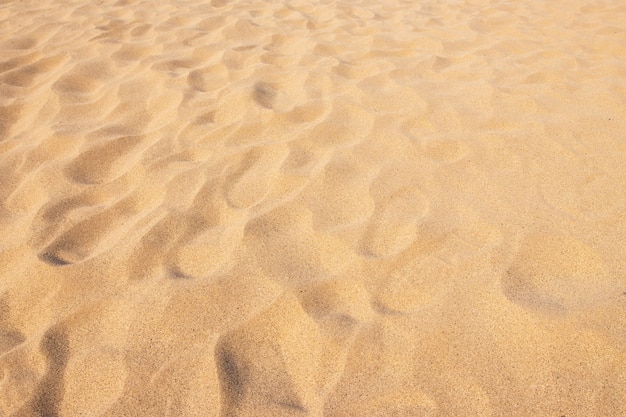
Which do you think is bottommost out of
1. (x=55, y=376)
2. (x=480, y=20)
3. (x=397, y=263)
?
(x=480, y=20)

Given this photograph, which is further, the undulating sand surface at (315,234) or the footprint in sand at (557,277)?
the footprint in sand at (557,277)

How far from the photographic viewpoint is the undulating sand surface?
119 cm

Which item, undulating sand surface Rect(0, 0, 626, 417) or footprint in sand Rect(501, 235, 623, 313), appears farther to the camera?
footprint in sand Rect(501, 235, 623, 313)

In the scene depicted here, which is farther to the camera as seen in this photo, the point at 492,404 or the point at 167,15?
the point at 167,15

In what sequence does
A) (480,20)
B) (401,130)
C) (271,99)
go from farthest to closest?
(480,20), (271,99), (401,130)

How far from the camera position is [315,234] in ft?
5.36

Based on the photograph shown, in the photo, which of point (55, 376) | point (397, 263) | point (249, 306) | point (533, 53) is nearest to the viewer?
point (55, 376)

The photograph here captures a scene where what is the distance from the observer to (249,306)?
1.39 m

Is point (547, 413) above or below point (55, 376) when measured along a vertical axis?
below

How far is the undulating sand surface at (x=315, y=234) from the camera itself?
1192mm

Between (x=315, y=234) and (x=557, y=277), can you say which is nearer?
(x=557, y=277)

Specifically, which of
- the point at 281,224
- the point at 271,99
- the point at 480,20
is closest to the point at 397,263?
the point at 281,224

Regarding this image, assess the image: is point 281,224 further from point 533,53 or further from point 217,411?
point 533,53

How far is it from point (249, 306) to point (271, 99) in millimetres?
1447
